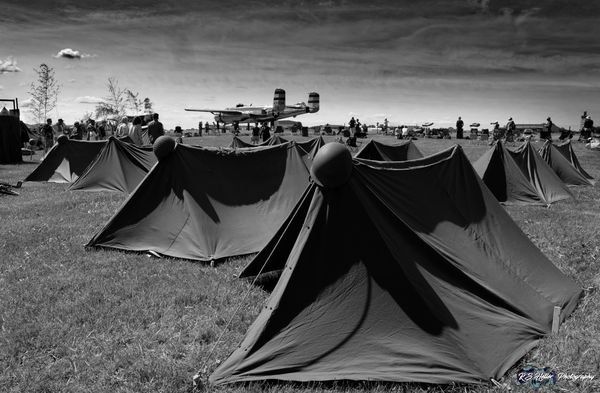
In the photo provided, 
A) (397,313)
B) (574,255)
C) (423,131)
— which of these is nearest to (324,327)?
(397,313)

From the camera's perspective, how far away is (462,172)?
5129 mm

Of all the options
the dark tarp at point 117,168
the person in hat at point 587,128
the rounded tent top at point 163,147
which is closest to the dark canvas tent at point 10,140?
the dark tarp at point 117,168

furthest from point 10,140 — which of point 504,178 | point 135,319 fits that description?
point 504,178

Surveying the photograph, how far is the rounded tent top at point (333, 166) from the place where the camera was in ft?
11.5

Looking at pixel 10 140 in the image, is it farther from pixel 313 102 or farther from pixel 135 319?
pixel 313 102

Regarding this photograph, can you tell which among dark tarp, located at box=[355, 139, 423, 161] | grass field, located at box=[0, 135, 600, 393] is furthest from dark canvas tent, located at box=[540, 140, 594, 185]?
grass field, located at box=[0, 135, 600, 393]

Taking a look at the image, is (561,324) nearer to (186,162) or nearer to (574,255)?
(574,255)

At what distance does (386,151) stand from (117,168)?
7828 millimetres

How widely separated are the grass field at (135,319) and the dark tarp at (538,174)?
14.8 feet

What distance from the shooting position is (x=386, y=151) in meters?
11.8

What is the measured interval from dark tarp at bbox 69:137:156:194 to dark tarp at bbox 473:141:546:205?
9106 millimetres

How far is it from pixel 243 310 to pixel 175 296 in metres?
0.90

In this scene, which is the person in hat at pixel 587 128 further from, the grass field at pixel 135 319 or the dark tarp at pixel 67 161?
the dark tarp at pixel 67 161

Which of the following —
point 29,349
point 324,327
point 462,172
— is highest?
point 462,172
